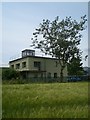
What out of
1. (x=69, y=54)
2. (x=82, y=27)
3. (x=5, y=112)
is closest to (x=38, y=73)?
(x=69, y=54)

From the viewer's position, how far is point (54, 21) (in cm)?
4919

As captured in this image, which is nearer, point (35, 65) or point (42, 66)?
point (35, 65)

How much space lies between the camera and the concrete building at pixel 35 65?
5403cm

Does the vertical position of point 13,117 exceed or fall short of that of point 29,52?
it falls short

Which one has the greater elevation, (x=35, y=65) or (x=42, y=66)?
(x=35, y=65)

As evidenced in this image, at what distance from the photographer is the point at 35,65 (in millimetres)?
55344

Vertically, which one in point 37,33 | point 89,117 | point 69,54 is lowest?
point 89,117

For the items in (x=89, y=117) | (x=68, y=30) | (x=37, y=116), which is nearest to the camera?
(x=37, y=116)

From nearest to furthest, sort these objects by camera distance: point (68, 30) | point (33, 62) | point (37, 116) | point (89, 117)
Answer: point (37, 116) → point (89, 117) → point (68, 30) → point (33, 62)

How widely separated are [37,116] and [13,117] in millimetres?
390

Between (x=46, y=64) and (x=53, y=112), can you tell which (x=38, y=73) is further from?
(x=53, y=112)

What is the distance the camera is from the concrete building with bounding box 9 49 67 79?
54.0 metres

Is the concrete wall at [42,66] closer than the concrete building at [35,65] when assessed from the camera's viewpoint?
Yes

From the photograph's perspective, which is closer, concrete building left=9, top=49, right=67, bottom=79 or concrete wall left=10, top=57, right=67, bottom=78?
concrete wall left=10, top=57, right=67, bottom=78
